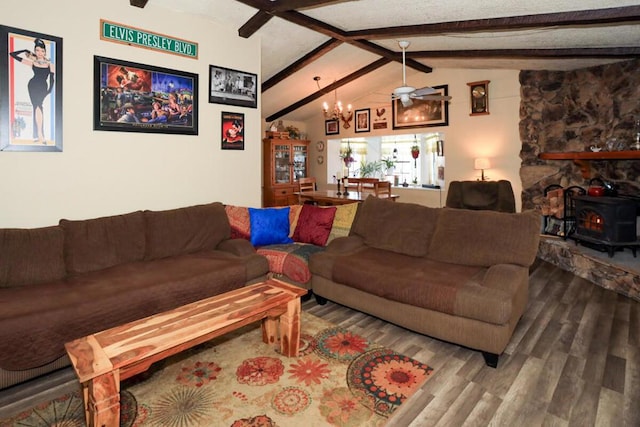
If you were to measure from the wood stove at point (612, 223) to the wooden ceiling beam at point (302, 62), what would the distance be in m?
3.68

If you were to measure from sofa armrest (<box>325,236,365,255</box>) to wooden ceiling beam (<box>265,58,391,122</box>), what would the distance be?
3.58 meters

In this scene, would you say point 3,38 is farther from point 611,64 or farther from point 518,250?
point 611,64

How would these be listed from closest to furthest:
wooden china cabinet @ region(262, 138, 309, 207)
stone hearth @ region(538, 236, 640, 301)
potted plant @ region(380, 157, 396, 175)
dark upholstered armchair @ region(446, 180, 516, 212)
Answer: stone hearth @ region(538, 236, 640, 301) < dark upholstered armchair @ region(446, 180, 516, 212) < wooden china cabinet @ region(262, 138, 309, 207) < potted plant @ region(380, 157, 396, 175)

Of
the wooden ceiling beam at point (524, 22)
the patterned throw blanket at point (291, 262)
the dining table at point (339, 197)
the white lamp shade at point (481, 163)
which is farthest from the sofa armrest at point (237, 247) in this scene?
the white lamp shade at point (481, 163)

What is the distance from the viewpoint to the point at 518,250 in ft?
9.11

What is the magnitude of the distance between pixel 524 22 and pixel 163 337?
3.73 m

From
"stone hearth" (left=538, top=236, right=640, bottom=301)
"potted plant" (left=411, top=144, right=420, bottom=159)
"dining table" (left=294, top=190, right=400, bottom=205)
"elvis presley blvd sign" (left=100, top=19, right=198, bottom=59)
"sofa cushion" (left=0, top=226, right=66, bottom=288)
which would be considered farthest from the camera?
"potted plant" (left=411, top=144, right=420, bottom=159)

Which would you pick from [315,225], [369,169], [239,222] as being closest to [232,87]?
[239,222]

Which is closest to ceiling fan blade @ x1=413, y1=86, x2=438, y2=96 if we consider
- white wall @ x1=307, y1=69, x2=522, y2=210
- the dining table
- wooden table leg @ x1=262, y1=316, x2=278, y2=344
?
the dining table

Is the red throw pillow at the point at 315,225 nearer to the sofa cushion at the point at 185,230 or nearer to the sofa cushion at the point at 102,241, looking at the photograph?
the sofa cushion at the point at 185,230

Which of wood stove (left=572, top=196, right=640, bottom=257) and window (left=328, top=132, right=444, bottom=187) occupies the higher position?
window (left=328, top=132, right=444, bottom=187)

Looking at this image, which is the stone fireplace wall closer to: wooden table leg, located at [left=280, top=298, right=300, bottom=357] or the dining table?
the dining table

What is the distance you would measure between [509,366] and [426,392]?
67 cm

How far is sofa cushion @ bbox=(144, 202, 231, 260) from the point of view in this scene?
10.6 feet
